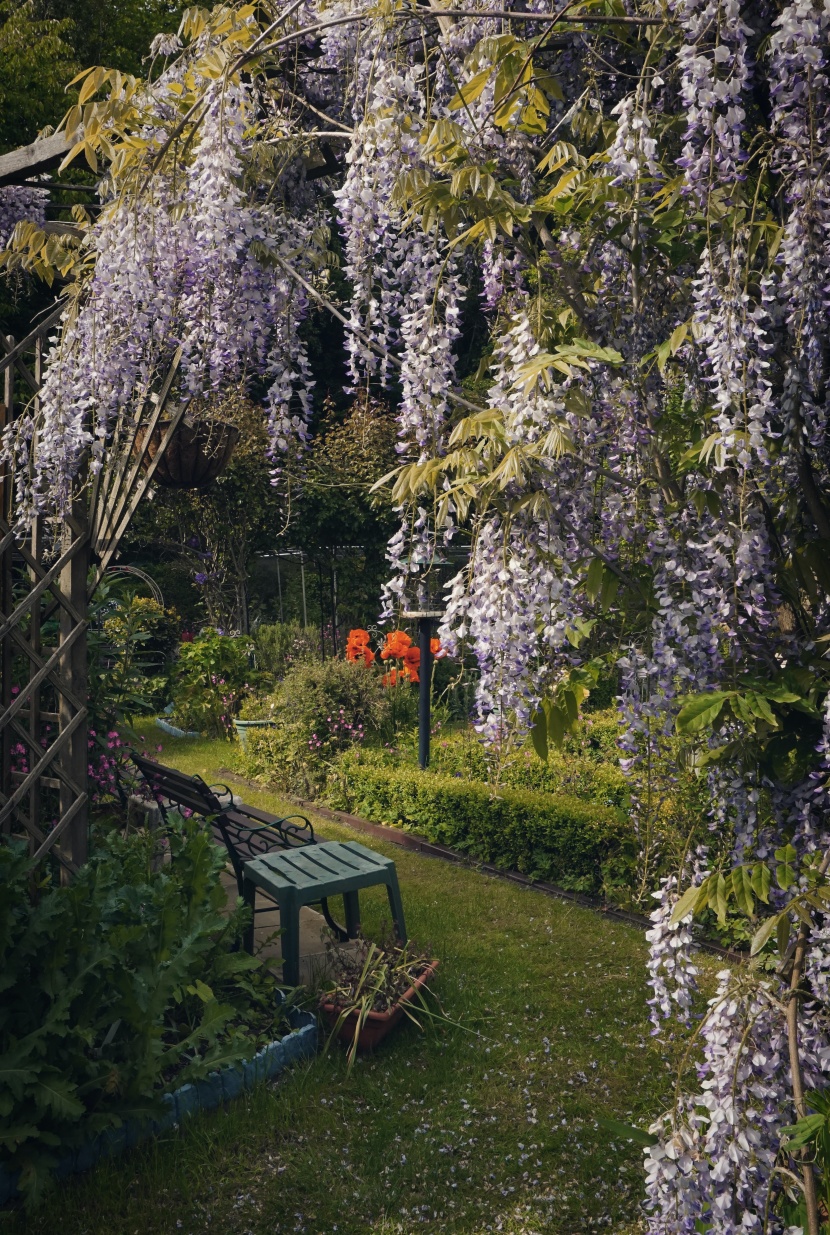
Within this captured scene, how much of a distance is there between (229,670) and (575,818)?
4890 mm

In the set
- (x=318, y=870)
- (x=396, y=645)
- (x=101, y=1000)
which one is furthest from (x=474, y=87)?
(x=396, y=645)

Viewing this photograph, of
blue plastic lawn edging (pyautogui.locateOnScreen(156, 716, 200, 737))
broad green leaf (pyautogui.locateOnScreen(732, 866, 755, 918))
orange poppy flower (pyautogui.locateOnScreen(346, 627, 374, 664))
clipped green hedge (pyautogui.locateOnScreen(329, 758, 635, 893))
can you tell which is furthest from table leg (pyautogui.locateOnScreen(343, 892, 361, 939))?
blue plastic lawn edging (pyautogui.locateOnScreen(156, 716, 200, 737))

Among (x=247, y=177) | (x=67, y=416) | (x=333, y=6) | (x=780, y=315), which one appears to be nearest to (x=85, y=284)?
(x=67, y=416)

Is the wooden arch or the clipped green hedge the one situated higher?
the wooden arch

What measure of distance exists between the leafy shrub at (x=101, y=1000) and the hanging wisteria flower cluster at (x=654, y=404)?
1404 millimetres

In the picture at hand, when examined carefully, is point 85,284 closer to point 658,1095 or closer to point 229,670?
point 658,1095

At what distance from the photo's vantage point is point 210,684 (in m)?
9.62

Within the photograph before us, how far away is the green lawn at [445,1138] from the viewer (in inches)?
111

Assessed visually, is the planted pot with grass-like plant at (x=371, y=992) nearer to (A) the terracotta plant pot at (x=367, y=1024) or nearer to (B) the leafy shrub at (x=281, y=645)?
(A) the terracotta plant pot at (x=367, y=1024)

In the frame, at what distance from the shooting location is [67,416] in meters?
3.26

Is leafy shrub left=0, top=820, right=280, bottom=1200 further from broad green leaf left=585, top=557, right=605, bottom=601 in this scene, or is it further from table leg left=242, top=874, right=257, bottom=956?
broad green leaf left=585, top=557, right=605, bottom=601

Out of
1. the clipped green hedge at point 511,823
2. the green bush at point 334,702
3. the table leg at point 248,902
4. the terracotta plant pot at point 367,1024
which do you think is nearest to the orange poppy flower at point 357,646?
the green bush at point 334,702

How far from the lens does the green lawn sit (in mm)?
2811

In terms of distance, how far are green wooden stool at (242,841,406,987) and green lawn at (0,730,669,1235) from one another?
38 centimetres
